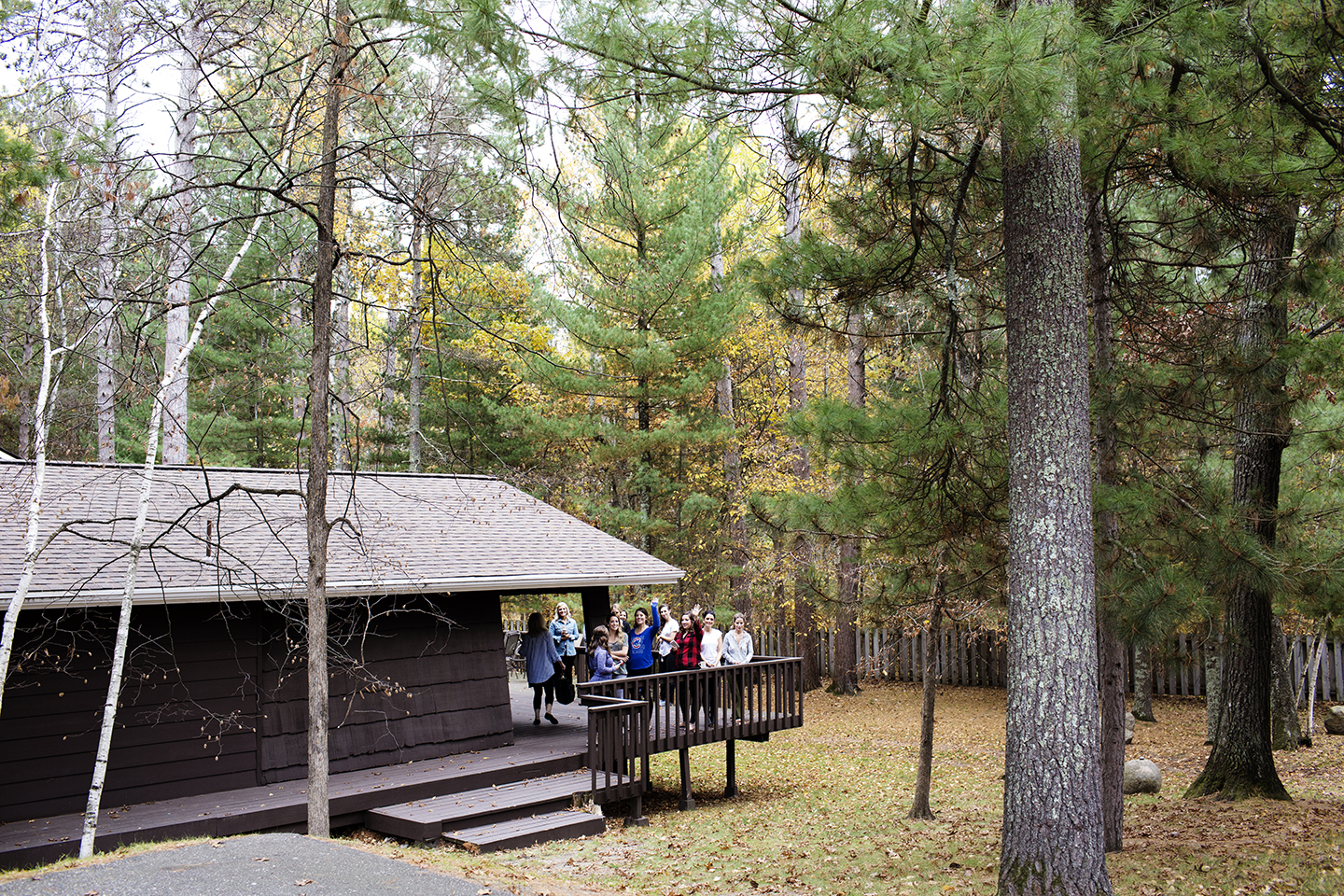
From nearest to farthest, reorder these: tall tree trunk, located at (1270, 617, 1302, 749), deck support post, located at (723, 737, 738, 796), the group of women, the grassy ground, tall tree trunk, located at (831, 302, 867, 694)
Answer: the grassy ground < the group of women < deck support post, located at (723, 737, 738, 796) < tall tree trunk, located at (1270, 617, 1302, 749) < tall tree trunk, located at (831, 302, 867, 694)

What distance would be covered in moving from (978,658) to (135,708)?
17862mm

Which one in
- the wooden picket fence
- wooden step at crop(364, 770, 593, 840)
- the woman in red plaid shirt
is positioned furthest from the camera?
the wooden picket fence

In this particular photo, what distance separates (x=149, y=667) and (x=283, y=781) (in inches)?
72.6

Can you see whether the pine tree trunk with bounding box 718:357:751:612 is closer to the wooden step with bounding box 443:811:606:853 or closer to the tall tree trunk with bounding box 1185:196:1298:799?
the wooden step with bounding box 443:811:606:853

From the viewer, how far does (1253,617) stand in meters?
9.77

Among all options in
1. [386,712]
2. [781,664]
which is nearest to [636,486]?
[781,664]

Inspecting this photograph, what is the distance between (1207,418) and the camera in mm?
8242

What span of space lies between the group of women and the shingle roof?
0.87 metres

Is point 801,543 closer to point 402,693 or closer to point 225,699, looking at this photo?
point 402,693

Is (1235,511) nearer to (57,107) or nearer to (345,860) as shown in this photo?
(345,860)

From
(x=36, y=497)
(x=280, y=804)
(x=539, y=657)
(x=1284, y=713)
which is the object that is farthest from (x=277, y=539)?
(x=1284, y=713)

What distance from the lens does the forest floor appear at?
6898mm

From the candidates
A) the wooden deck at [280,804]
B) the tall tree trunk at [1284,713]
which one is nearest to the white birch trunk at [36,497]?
the wooden deck at [280,804]

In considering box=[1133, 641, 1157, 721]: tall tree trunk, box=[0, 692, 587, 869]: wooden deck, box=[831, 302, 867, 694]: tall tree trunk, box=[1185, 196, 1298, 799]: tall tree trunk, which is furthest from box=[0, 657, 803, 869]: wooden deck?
box=[1133, 641, 1157, 721]: tall tree trunk
